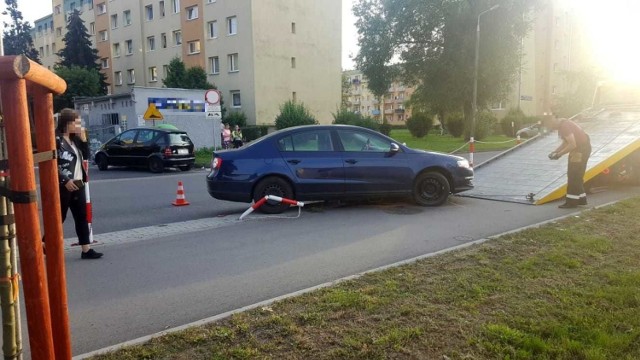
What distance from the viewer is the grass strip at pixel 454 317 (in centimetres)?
360

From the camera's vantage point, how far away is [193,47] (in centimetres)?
4534

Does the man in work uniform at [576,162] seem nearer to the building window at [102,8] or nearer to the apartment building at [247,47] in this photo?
the apartment building at [247,47]

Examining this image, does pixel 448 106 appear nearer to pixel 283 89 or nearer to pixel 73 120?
pixel 283 89

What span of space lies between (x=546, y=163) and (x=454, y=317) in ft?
31.1

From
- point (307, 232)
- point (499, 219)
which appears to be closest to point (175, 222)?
point (307, 232)

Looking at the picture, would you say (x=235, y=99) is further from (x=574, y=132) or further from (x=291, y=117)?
(x=574, y=132)

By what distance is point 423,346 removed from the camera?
145 inches

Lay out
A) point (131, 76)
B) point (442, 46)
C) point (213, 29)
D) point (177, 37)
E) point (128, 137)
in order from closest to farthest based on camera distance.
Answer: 1. point (128, 137)
2. point (442, 46)
3. point (213, 29)
4. point (177, 37)
5. point (131, 76)

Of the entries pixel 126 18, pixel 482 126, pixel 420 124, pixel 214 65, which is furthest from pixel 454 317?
pixel 126 18

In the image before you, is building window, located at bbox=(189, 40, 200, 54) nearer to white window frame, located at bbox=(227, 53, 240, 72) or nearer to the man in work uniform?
white window frame, located at bbox=(227, 53, 240, 72)

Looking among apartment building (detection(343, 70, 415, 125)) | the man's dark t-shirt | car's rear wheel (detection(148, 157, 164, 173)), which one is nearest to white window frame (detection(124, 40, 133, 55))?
car's rear wheel (detection(148, 157, 164, 173))

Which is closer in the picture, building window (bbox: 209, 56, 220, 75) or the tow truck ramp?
the tow truck ramp

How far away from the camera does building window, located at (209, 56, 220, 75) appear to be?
43.1 meters

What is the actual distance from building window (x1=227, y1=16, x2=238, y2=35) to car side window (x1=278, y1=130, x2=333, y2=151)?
3352 centimetres
